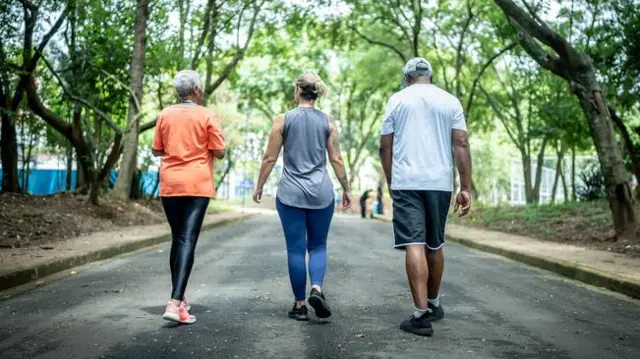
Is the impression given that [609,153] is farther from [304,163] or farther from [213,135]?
[213,135]

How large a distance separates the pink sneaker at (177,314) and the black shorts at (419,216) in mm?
1601

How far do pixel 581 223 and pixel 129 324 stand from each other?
12972 millimetres

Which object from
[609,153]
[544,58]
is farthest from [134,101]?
[609,153]

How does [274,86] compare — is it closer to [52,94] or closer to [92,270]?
[52,94]

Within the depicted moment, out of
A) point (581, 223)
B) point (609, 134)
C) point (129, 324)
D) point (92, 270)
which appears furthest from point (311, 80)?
point (581, 223)

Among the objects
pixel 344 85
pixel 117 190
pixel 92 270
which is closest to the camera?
pixel 92 270

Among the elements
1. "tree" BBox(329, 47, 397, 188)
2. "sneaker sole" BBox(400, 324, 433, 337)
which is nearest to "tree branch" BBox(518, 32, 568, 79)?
"sneaker sole" BBox(400, 324, 433, 337)

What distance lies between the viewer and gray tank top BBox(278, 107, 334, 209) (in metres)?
5.58

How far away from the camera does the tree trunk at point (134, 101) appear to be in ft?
57.5

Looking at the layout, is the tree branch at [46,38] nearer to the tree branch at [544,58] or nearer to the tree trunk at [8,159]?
the tree trunk at [8,159]

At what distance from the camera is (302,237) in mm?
5637

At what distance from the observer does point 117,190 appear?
1831cm

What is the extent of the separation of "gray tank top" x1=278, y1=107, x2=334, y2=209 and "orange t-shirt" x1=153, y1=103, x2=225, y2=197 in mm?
532

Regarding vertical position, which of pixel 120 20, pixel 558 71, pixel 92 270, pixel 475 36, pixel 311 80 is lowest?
pixel 92 270
